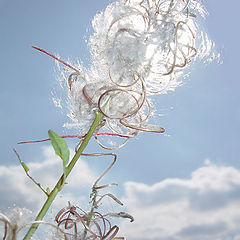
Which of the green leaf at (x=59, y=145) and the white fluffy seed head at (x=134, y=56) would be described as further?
the white fluffy seed head at (x=134, y=56)

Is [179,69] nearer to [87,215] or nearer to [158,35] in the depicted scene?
[158,35]

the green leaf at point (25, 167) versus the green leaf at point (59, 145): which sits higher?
A: the green leaf at point (59, 145)

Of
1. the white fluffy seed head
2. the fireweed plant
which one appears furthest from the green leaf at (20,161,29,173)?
the white fluffy seed head

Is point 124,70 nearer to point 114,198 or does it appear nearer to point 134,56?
point 134,56

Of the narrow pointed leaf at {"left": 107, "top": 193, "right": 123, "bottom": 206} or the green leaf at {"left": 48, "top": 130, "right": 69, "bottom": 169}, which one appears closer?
the green leaf at {"left": 48, "top": 130, "right": 69, "bottom": 169}

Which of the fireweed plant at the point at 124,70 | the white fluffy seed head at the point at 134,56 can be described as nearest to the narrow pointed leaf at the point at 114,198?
the fireweed plant at the point at 124,70

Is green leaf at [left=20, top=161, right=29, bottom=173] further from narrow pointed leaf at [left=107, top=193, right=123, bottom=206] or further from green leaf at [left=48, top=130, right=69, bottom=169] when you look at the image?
narrow pointed leaf at [left=107, top=193, right=123, bottom=206]

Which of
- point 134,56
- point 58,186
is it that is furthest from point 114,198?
point 134,56

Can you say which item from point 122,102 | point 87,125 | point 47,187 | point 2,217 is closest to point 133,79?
point 122,102

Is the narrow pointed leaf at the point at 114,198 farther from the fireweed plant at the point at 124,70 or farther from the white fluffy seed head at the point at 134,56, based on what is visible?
the white fluffy seed head at the point at 134,56
